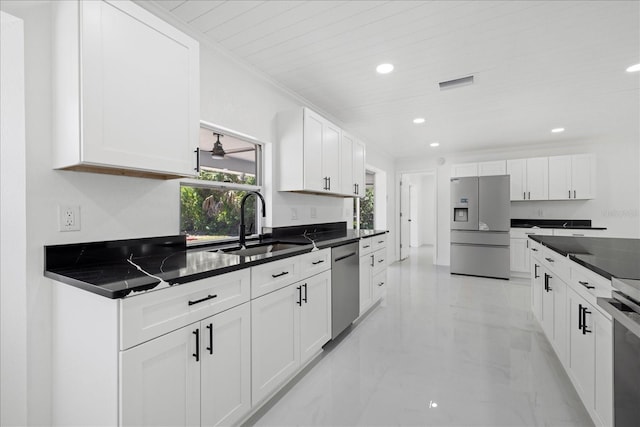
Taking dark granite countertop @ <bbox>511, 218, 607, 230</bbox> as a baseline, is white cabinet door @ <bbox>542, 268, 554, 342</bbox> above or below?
below

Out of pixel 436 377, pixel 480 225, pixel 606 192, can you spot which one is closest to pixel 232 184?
pixel 436 377

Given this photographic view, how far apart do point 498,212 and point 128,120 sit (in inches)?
219

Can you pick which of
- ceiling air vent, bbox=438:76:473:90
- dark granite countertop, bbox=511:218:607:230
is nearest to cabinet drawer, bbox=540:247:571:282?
ceiling air vent, bbox=438:76:473:90

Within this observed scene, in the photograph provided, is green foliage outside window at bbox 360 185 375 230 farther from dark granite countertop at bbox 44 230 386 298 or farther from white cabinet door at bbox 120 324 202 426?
white cabinet door at bbox 120 324 202 426

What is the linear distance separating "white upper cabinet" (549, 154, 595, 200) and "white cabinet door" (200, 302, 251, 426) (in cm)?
590

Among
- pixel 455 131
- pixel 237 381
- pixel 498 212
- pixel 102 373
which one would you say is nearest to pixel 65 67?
pixel 102 373

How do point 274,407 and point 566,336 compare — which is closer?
point 274,407

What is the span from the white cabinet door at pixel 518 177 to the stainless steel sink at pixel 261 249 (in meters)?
4.89

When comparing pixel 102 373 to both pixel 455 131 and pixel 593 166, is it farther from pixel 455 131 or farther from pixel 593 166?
pixel 593 166

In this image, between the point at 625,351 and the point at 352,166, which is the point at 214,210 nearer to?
the point at 352,166

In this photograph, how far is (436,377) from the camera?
2.11 meters

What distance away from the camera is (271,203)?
9.32 feet

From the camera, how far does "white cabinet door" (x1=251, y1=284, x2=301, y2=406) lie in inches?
64.5

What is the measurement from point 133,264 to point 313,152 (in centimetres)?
189
